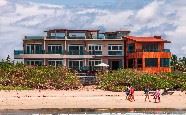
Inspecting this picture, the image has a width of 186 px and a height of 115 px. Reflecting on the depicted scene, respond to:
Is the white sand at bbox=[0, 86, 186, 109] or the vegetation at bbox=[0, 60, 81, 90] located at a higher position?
the vegetation at bbox=[0, 60, 81, 90]

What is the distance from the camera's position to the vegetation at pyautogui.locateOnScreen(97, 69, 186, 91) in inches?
2197

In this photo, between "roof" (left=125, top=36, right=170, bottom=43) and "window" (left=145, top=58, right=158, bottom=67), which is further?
"roof" (left=125, top=36, right=170, bottom=43)

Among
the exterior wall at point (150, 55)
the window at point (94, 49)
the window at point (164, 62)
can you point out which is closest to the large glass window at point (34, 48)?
the window at point (94, 49)

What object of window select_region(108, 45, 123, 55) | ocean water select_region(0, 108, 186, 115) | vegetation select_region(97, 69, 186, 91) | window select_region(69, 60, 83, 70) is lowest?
ocean water select_region(0, 108, 186, 115)

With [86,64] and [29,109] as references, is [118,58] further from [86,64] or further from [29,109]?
[29,109]

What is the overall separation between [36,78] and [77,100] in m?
11.7

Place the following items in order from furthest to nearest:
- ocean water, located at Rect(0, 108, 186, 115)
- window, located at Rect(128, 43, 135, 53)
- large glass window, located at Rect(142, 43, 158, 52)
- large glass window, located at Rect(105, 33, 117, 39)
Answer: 1. large glass window, located at Rect(105, 33, 117, 39)
2. window, located at Rect(128, 43, 135, 53)
3. large glass window, located at Rect(142, 43, 158, 52)
4. ocean water, located at Rect(0, 108, 186, 115)

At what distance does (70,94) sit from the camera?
1991 inches

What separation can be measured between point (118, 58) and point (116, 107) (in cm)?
3340

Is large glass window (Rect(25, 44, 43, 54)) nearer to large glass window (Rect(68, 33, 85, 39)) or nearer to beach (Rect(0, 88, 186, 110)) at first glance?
large glass window (Rect(68, 33, 85, 39))

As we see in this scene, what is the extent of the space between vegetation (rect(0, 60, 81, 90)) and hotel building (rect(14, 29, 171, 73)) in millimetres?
14325

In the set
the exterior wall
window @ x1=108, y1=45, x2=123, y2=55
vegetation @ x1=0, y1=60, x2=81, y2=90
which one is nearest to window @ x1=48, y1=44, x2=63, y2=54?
window @ x1=108, y1=45, x2=123, y2=55

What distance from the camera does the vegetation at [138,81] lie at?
55812 millimetres

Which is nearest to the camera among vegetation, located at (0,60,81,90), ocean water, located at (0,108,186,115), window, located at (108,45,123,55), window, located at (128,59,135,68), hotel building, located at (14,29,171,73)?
ocean water, located at (0,108,186,115)
